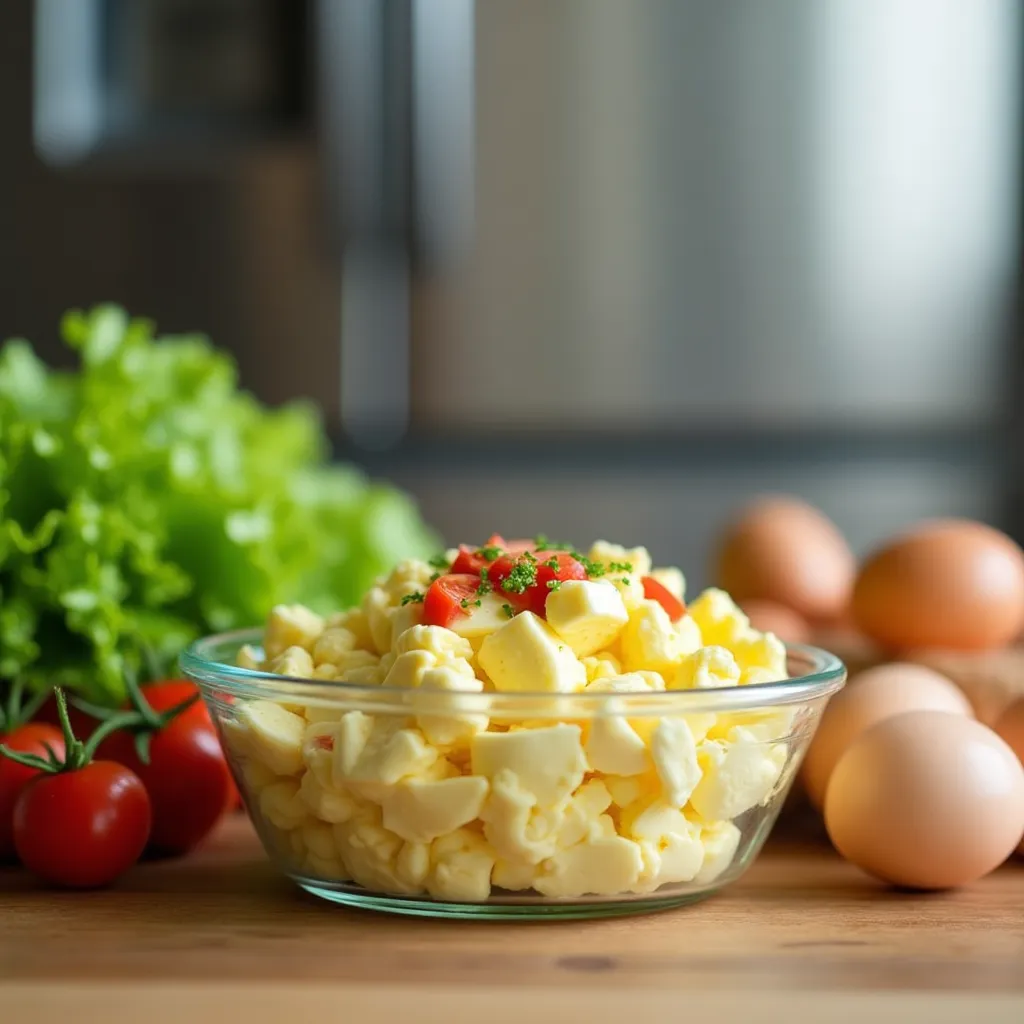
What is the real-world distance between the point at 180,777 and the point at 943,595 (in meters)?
0.65

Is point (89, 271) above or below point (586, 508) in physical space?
above

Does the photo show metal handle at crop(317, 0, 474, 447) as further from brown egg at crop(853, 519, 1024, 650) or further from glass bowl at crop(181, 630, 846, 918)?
glass bowl at crop(181, 630, 846, 918)

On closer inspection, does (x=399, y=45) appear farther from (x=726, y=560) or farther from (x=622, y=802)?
(x=622, y=802)

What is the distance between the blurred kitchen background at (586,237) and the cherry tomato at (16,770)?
1.68 m

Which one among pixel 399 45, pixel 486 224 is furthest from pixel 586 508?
pixel 399 45

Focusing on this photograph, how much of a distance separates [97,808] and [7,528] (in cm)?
37

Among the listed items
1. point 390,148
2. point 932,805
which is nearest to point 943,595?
point 932,805

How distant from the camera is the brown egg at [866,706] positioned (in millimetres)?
1155

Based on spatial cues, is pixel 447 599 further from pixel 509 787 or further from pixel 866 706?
pixel 866 706

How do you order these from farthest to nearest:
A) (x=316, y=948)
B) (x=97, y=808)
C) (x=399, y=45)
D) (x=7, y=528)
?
(x=399, y=45)
(x=7, y=528)
(x=97, y=808)
(x=316, y=948)

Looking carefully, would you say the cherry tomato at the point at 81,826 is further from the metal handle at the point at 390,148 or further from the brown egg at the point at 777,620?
the metal handle at the point at 390,148

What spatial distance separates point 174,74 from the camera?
2789 mm

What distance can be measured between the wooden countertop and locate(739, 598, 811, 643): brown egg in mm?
339

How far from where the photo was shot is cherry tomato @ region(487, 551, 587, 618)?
38.7 inches
